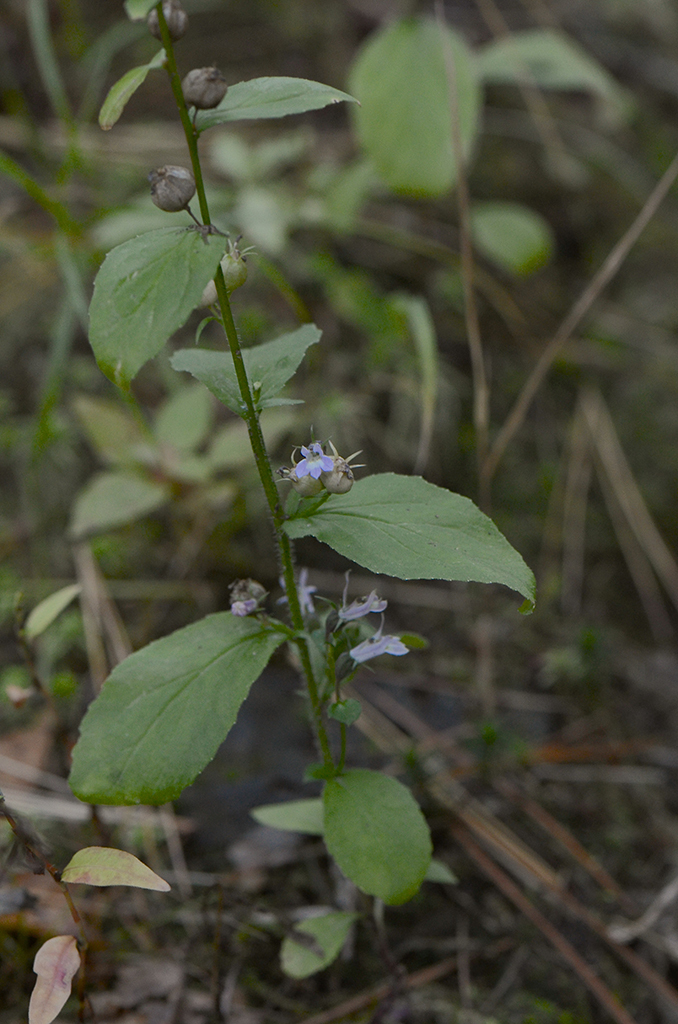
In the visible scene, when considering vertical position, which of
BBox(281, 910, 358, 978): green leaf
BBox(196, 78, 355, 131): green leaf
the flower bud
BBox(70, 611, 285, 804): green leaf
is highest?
the flower bud

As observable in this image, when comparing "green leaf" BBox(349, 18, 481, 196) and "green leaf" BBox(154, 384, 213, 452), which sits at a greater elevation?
"green leaf" BBox(349, 18, 481, 196)

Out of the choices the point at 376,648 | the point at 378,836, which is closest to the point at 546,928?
the point at 378,836

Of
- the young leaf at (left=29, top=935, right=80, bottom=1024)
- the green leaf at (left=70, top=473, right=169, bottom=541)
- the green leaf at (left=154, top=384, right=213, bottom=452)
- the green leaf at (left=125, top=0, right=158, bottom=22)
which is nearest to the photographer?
the green leaf at (left=125, top=0, right=158, bottom=22)

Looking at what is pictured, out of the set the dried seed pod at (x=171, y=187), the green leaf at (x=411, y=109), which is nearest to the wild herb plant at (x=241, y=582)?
the dried seed pod at (x=171, y=187)

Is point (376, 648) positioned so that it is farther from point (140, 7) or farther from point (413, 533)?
point (140, 7)

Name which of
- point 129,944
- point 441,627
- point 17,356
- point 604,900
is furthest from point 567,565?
point 17,356

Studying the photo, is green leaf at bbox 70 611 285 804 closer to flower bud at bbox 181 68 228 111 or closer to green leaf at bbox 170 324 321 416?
green leaf at bbox 170 324 321 416

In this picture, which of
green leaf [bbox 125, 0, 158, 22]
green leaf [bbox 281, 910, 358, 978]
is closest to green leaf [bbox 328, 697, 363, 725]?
green leaf [bbox 281, 910, 358, 978]

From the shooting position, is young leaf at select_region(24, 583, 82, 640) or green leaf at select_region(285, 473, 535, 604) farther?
young leaf at select_region(24, 583, 82, 640)
